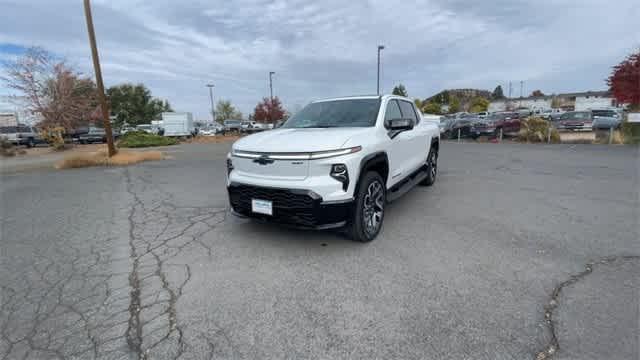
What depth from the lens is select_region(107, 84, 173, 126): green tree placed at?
43.2 m

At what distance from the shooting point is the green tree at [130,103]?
43156 mm

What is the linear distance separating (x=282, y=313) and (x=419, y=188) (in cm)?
476

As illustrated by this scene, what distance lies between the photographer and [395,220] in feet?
15.0

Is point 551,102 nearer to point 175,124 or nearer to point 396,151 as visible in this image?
point 175,124

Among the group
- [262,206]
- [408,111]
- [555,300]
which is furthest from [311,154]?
[408,111]

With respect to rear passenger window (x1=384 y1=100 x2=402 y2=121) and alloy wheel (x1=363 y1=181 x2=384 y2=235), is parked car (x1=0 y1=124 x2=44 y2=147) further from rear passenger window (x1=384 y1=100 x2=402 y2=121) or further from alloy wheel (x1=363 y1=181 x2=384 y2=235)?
alloy wheel (x1=363 y1=181 x2=384 y2=235)

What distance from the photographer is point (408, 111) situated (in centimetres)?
563

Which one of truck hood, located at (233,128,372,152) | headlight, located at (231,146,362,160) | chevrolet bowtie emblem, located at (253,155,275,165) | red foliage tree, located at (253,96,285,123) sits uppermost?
red foliage tree, located at (253,96,285,123)

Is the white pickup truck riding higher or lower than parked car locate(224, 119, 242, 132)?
lower

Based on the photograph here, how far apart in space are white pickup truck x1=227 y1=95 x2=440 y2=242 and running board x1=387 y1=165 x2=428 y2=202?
2 centimetres

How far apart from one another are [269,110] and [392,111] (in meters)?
36.8

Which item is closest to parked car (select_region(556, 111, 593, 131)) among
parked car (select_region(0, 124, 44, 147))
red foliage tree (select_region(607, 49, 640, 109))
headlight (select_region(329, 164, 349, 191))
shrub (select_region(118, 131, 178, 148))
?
red foliage tree (select_region(607, 49, 640, 109))

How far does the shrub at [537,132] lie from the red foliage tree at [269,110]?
28.7 metres

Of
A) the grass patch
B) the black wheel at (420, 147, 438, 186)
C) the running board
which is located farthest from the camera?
the grass patch
